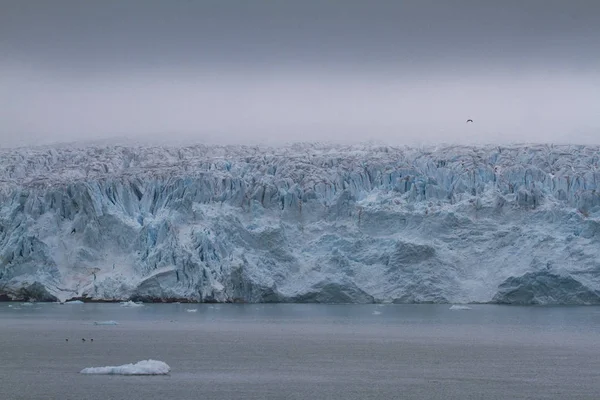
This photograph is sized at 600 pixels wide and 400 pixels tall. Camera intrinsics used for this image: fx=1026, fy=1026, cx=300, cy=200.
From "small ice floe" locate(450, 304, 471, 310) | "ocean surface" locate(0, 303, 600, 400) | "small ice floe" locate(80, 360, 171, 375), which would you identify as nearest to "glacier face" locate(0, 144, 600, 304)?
"small ice floe" locate(450, 304, 471, 310)

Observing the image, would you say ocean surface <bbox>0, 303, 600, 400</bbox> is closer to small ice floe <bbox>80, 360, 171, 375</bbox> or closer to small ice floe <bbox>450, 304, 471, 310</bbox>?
small ice floe <bbox>80, 360, 171, 375</bbox>

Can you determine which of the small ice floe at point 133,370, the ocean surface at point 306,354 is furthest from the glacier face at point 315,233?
the small ice floe at point 133,370

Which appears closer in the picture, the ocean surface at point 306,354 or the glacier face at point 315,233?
the ocean surface at point 306,354

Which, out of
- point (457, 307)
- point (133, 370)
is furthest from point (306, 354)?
point (457, 307)

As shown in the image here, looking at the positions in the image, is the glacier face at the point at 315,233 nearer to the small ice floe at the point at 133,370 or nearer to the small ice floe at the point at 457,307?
the small ice floe at the point at 457,307

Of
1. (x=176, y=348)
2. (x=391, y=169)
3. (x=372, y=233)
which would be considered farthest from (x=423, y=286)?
(x=176, y=348)

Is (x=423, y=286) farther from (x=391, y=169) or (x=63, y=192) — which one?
(x=63, y=192)

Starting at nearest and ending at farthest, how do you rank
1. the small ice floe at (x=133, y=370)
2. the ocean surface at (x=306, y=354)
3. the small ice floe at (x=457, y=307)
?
1. the ocean surface at (x=306, y=354)
2. the small ice floe at (x=133, y=370)
3. the small ice floe at (x=457, y=307)
